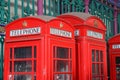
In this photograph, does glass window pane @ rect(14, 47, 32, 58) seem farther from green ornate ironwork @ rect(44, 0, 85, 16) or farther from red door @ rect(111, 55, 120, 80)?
green ornate ironwork @ rect(44, 0, 85, 16)

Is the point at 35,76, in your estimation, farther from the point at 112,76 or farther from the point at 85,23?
the point at 112,76

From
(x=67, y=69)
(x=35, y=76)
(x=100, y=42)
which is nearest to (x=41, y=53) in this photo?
(x=35, y=76)

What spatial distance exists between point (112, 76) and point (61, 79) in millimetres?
3936

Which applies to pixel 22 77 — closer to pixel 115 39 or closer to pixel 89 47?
pixel 89 47

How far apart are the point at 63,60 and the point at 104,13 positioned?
8.74 m

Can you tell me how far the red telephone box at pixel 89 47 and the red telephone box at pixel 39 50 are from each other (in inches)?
19.7

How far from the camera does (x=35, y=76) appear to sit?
234 inches

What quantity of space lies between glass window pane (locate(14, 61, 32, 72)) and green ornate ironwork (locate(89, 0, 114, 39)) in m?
7.48

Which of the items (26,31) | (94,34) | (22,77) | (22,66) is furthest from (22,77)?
(94,34)

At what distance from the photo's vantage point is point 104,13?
14.7 meters

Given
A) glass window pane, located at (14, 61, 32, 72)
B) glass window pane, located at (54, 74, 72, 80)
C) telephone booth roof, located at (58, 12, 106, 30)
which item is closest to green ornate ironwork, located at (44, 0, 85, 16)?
telephone booth roof, located at (58, 12, 106, 30)

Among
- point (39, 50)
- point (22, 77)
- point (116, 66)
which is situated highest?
point (39, 50)

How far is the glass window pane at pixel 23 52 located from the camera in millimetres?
6074

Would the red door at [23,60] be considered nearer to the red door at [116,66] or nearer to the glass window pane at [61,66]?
the glass window pane at [61,66]
